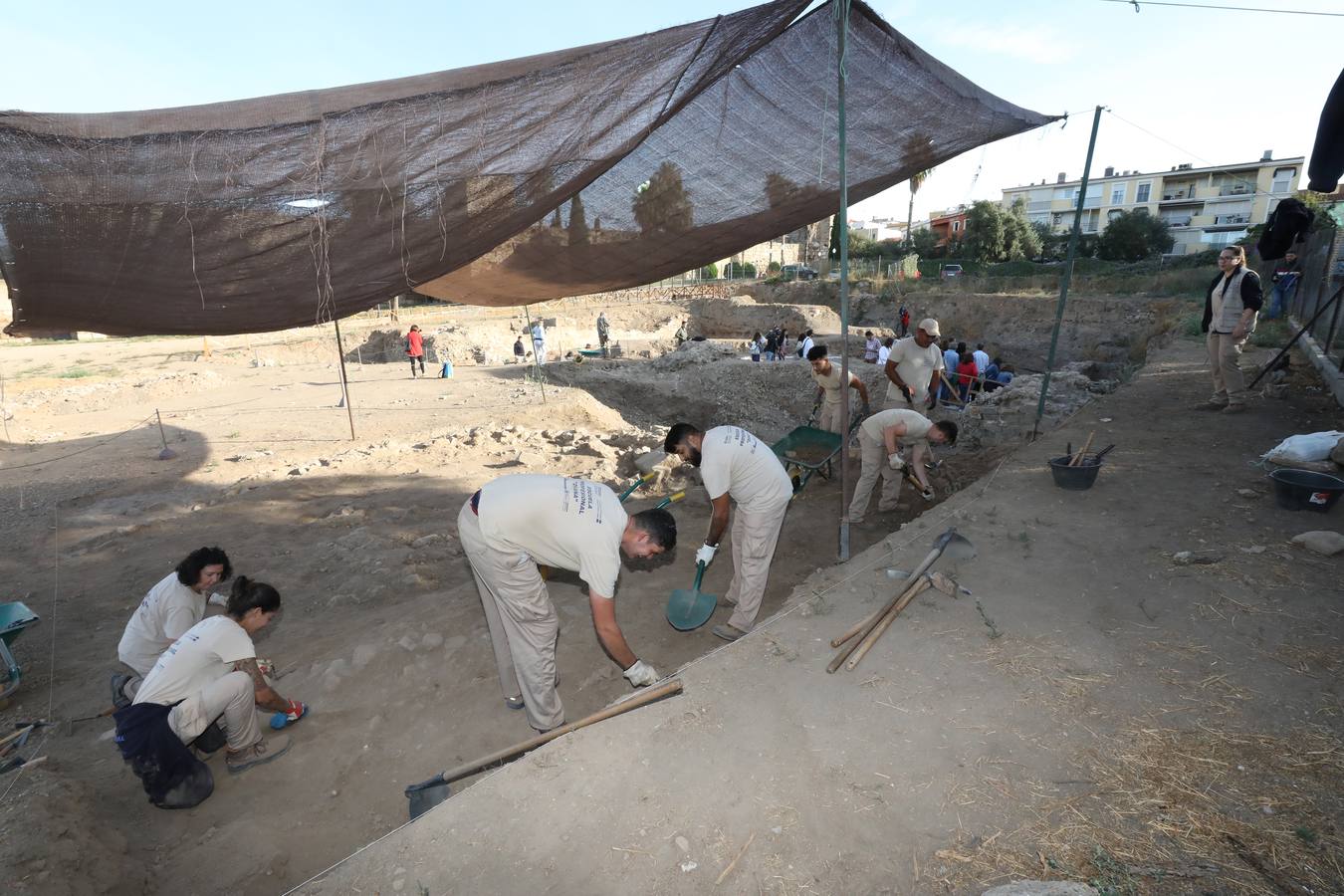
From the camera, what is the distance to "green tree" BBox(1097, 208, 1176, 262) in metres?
30.9

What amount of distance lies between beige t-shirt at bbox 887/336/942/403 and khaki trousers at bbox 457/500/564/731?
4370 millimetres

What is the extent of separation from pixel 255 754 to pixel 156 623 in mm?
864

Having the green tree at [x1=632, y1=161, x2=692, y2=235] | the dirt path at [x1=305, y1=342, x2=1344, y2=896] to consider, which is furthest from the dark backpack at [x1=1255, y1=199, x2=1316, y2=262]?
the green tree at [x1=632, y1=161, x2=692, y2=235]

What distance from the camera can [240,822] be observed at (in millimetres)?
2807

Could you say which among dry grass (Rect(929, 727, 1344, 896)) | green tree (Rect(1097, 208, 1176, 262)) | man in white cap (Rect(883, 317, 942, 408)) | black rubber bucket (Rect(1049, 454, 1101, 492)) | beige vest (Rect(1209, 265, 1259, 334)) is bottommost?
dry grass (Rect(929, 727, 1344, 896))

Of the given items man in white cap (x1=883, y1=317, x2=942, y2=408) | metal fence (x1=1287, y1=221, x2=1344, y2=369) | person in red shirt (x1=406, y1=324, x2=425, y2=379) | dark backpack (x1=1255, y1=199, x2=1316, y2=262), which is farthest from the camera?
person in red shirt (x1=406, y1=324, x2=425, y2=379)

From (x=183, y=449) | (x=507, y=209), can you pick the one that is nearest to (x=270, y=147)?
(x=507, y=209)

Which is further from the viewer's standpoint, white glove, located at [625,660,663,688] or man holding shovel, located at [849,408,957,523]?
man holding shovel, located at [849,408,957,523]

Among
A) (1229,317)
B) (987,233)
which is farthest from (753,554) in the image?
(987,233)

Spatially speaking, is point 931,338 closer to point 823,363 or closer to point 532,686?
point 823,363

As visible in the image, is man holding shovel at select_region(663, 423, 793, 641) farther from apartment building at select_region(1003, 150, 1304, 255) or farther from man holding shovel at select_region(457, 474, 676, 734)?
apartment building at select_region(1003, 150, 1304, 255)

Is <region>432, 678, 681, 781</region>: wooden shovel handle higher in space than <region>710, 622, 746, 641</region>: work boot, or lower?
higher

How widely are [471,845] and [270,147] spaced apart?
329 cm

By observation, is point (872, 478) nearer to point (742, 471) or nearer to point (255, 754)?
point (742, 471)
